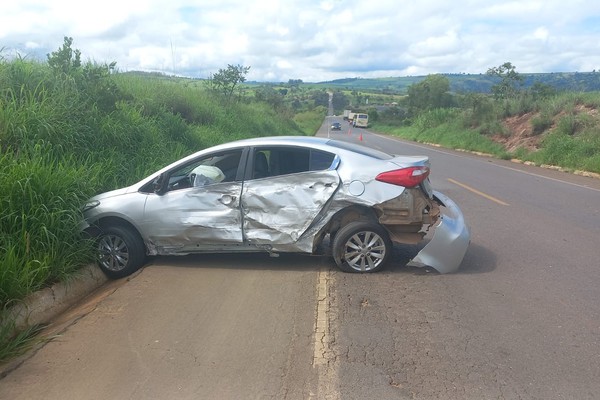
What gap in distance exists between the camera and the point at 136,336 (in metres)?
4.83

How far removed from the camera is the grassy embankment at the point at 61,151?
5.73 m

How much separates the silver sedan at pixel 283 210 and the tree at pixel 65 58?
438 centimetres

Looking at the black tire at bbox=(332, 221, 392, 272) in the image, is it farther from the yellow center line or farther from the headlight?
the yellow center line

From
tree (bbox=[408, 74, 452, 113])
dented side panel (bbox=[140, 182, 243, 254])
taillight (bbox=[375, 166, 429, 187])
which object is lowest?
tree (bbox=[408, 74, 452, 113])

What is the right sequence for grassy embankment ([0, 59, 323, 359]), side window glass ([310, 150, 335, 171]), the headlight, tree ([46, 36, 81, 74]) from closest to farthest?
grassy embankment ([0, 59, 323, 359]) < side window glass ([310, 150, 335, 171]) < the headlight < tree ([46, 36, 81, 74])

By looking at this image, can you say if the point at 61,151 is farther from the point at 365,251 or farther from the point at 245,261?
the point at 365,251

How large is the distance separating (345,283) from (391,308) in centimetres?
89

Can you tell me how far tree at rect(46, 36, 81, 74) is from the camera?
1012 centimetres

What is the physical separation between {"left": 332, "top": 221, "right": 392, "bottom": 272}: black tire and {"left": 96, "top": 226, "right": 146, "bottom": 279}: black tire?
2379 mm

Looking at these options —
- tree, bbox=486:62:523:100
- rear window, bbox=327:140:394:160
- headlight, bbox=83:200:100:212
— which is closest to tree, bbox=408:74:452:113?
tree, bbox=486:62:523:100

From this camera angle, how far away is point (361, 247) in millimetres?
6500

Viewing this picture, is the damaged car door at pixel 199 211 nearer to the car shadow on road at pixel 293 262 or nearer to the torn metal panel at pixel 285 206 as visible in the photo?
the torn metal panel at pixel 285 206

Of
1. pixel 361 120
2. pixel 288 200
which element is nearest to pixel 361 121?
pixel 361 120

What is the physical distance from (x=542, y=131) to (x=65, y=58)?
24.1 meters
